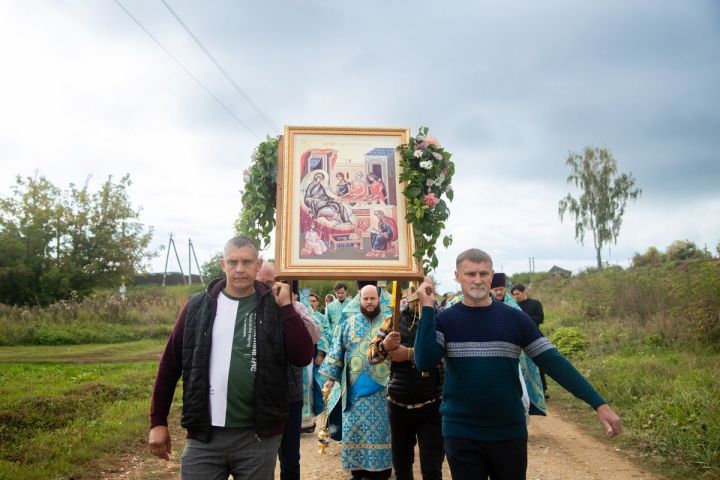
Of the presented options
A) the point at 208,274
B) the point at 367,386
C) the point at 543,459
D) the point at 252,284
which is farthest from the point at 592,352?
the point at 208,274

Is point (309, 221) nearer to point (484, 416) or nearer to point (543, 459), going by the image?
point (484, 416)

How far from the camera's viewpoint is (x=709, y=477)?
22.8 ft

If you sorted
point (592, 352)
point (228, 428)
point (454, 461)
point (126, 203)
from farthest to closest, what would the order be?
point (126, 203), point (592, 352), point (454, 461), point (228, 428)

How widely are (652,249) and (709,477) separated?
45.2 meters

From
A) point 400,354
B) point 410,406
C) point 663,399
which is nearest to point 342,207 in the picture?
point 400,354

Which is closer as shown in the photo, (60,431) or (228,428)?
(228,428)

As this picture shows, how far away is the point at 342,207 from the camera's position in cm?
490

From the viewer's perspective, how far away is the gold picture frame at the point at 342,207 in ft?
15.4

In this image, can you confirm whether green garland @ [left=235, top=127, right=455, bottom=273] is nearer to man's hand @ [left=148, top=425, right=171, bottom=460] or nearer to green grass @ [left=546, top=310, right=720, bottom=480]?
man's hand @ [left=148, top=425, right=171, bottom=460]

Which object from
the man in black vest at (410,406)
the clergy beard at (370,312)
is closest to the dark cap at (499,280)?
the clergy beard at (370,312)

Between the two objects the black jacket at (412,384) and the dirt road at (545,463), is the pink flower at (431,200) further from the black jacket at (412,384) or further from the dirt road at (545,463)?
the dirt road at (545,463)

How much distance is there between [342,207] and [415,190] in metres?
0.57

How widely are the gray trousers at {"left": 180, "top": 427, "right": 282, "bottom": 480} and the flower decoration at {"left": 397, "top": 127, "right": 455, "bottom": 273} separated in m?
1.77

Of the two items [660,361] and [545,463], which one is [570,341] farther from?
[545,463]
